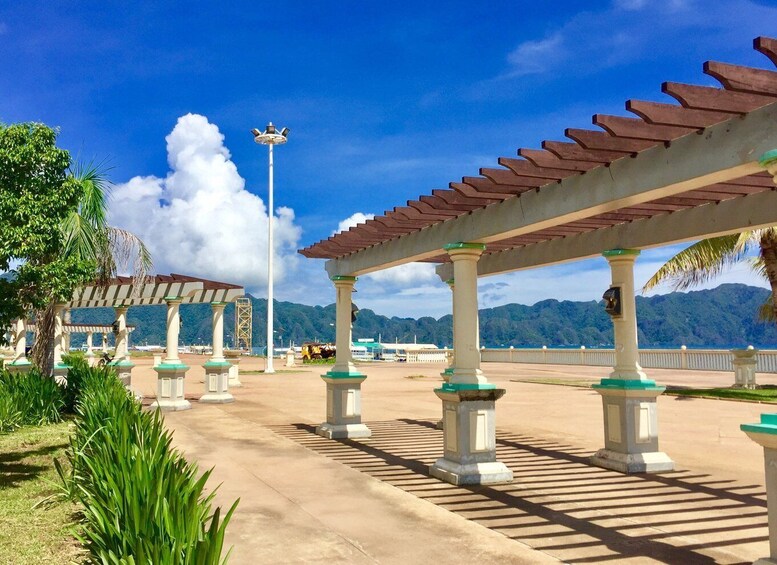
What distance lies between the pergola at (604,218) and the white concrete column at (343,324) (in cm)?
5

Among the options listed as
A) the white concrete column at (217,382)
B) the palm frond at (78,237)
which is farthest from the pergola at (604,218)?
the white concrete column at (217,382)

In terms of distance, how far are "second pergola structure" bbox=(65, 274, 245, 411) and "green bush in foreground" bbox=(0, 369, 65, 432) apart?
2.90m

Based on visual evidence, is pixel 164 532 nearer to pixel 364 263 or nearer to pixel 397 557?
pixel 397 557

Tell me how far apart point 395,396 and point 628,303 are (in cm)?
1247

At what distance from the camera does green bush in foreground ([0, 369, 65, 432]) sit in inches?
468

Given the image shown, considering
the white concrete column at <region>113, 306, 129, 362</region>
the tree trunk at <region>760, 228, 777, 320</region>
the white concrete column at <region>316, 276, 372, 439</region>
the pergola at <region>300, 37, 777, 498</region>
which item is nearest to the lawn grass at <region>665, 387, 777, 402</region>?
the tree trunk at <region>760, 228, 777, 320</region>

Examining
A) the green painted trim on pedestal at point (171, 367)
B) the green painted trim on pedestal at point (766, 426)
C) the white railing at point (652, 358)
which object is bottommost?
the white railing at point (652, 358)

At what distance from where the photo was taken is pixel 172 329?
1750cm

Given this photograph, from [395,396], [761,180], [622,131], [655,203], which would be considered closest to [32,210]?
[622,131]

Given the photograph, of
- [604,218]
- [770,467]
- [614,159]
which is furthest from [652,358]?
[770,467]

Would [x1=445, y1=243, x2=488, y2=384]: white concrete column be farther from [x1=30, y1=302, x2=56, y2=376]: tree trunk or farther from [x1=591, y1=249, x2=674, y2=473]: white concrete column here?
[x1=30, y1=302, x2=56, y2=376]: tree trunk

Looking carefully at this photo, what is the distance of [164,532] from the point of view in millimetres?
3486

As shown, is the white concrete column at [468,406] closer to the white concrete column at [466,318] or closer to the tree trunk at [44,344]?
the white concrete column at [466,318]

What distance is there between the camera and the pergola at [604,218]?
4734 millimetres
